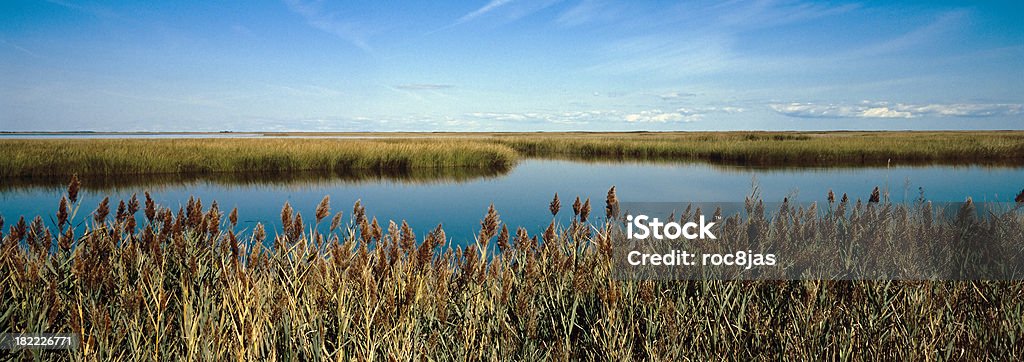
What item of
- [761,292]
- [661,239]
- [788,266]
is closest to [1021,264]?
[788,266]

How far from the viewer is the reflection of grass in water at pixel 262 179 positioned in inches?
731

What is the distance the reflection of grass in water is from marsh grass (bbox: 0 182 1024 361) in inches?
672

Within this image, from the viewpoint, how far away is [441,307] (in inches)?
90.5

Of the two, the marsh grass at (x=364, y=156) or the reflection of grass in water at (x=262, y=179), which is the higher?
the marsh grass at (x=364, y=156)

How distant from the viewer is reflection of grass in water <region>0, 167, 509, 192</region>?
1856 centimetres

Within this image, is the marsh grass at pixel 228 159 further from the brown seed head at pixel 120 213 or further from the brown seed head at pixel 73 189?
the brown seed head at pixel 73 189

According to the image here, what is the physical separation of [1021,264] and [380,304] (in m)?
3.89

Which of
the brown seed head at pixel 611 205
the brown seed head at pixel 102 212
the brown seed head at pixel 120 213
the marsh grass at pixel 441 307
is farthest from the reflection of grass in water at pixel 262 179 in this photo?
the brown seed head at pixel 611 205

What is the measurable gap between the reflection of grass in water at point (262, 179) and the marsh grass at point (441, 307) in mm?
17057

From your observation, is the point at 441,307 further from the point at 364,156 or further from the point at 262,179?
the point at 364,156

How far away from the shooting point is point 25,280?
2.67m

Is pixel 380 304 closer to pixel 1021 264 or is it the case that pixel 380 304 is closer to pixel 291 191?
pixel 1021 264

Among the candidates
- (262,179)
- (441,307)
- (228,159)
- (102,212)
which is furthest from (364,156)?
(441,307)

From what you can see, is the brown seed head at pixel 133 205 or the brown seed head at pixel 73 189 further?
the brown seed head at pixel 133 205
